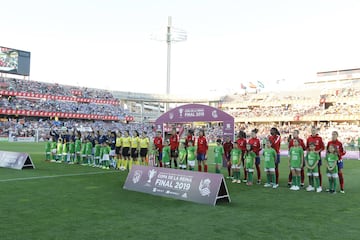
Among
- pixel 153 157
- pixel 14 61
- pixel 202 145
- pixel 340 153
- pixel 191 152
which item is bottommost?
pixel 153 157

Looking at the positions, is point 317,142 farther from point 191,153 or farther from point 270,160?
point 191,153

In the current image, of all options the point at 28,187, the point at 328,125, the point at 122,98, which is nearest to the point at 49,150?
the point at 28,187

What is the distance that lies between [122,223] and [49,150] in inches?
576

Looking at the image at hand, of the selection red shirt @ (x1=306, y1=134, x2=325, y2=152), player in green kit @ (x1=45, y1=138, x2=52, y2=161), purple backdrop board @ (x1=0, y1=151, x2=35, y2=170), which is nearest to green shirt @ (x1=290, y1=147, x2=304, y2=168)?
red shirt @ (x1=306, y1=134, x2=325, y2=152)

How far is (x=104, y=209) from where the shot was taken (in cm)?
798

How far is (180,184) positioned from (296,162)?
417 cm

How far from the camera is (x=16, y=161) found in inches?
629

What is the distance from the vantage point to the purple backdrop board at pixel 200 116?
57.8 feet

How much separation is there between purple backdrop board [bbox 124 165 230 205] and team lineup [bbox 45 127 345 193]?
3.49m

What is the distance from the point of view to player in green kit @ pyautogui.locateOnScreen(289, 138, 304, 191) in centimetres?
1122

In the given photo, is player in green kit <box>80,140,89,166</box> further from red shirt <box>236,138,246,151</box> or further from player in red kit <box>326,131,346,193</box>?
player in red kit <box>326,131,346,193</box>

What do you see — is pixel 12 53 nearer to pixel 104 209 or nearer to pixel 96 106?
pixel 96 106

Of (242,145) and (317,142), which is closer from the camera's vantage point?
(317,142)

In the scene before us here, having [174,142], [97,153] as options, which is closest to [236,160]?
[174,142]
